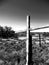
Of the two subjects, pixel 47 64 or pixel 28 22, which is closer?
pixel 28 22

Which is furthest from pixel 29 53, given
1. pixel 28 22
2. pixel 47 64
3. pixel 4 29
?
pixel 4 29

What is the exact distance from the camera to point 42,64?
2549 millimetres

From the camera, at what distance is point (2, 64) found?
8.82 feet

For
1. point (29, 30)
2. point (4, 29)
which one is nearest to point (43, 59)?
point (29, 30)

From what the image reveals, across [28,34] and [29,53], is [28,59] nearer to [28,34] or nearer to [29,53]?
[29,53]

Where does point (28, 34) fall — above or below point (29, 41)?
above

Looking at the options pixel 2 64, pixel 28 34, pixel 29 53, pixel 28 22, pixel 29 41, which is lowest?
pixel 2 64

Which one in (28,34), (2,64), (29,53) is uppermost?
(28,34)

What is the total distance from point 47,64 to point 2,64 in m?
1.53

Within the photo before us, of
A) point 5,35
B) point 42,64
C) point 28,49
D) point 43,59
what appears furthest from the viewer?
point 5,35

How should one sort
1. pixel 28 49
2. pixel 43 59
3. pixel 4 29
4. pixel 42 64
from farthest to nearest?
pixel 4 29
pixel 43 59
pixel 42 64
pixel 28 49

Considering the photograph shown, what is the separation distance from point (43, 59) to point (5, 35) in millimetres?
9764

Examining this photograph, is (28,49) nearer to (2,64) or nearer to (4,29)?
(2,64)

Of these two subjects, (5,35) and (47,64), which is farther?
(5,35)
